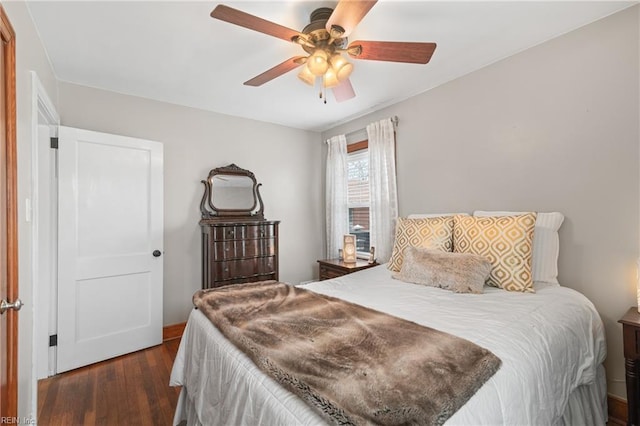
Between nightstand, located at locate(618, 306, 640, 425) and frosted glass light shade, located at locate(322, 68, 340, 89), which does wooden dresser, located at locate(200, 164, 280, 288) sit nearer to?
frosted glass light shade, located at locate(322, 68, 340, 89)

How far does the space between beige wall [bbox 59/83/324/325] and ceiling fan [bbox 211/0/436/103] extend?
1.60m

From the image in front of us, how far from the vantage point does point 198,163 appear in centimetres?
332

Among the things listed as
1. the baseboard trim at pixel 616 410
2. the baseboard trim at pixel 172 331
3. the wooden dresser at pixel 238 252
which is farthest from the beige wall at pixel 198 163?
the baseboard trim at pixel 616 410

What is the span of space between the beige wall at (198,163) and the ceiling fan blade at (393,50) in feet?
5.95

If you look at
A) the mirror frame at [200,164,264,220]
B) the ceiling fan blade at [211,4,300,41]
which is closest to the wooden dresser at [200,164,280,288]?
the mirror frame at [200,164,264,220]

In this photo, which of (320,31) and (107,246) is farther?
(107,246)

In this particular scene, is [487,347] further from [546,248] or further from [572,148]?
[572,148]

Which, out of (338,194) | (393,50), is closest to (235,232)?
(338,194)

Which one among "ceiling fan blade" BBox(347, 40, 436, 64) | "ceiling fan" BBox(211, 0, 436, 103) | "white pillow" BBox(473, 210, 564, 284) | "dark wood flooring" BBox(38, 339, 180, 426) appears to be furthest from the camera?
"white pillow" BBox(473, 210, 564, 284)

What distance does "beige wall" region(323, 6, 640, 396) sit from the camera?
1786 millimetres

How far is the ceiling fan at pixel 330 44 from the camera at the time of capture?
143 centimetres

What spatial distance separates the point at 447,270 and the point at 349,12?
63.3 inches

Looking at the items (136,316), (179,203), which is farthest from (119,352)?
(179,203)

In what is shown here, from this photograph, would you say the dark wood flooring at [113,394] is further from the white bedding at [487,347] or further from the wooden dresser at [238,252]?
the wooden dresser at [238,252]
